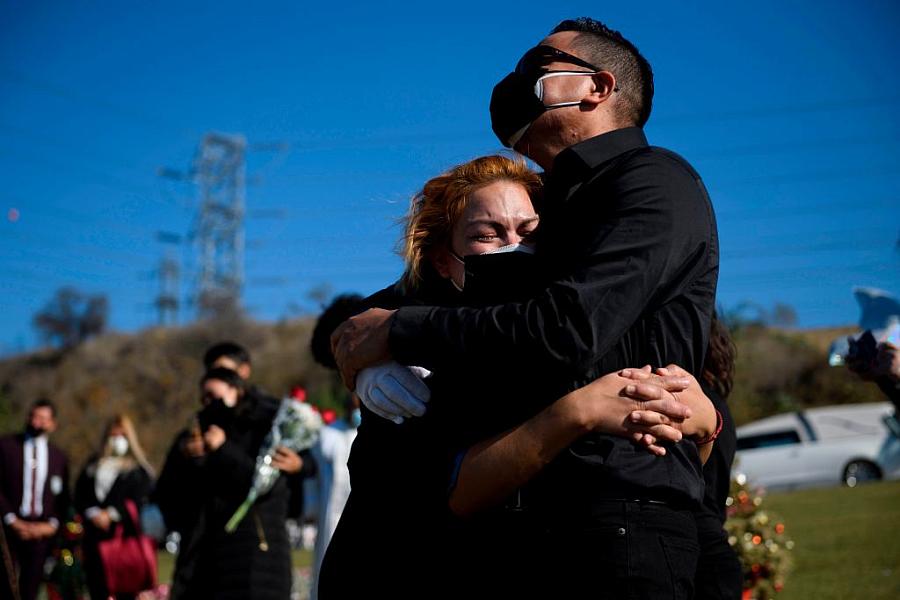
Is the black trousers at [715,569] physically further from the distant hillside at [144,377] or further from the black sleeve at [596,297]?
the distant hillside at [144,377]

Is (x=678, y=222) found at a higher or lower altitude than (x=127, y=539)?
higher

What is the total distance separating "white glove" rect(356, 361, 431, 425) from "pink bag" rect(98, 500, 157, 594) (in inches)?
350

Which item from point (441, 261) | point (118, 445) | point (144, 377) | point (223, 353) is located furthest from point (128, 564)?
point (144, 377)

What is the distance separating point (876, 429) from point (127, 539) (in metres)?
22.6

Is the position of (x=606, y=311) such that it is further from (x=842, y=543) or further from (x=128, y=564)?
(x=842, y=543)

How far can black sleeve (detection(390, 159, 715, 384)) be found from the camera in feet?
8.30

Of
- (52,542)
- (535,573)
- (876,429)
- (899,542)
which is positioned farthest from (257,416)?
(876,429)

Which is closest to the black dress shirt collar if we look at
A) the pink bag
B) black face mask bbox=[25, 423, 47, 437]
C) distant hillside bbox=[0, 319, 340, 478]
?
the pink bag

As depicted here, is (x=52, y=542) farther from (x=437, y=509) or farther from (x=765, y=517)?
(x=437, y=509)

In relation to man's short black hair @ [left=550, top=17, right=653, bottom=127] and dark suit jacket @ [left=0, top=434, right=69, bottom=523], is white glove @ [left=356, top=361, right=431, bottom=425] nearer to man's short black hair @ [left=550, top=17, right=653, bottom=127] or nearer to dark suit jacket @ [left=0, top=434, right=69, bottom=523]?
man's short black hair @ [left=550, top=17, right=653, bottom=127]

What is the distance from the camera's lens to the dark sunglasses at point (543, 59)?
3010mm

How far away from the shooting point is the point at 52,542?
1297cm

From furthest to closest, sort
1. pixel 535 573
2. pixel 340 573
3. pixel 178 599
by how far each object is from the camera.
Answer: pixel 178 599, pixel 340 573, pixel 535 573

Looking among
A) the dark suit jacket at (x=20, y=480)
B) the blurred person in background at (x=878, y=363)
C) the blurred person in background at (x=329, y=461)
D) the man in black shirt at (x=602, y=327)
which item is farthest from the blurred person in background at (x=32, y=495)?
the man in black shirt at (x=602, y=327)
